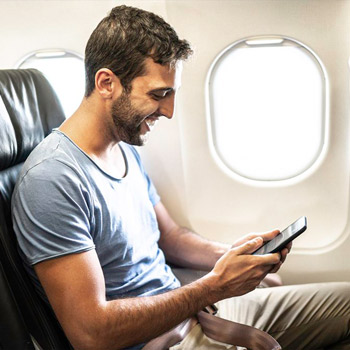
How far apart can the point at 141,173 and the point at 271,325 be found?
0.65m

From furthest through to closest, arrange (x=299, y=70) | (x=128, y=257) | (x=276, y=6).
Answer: (x=299, y=70)
(x=276, y=6)
(x=128, y=257)

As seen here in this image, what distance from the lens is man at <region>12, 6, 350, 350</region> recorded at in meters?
1.32

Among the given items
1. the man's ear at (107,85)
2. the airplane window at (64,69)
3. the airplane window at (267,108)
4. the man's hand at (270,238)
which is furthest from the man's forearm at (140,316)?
the airplane window at (64,69)

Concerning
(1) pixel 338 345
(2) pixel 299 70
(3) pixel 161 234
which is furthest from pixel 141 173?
(1) pixel 338 345

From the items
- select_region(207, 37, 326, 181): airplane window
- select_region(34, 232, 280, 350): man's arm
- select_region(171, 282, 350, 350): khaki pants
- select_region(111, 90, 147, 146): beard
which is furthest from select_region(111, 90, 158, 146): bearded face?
select_region(171, 282, 350, 350): khaki pants

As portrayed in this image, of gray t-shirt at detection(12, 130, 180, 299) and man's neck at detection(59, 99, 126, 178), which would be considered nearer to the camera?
gray t-shirt at detection(12, 130, 180, 299)

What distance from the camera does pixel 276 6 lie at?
6.07 ft

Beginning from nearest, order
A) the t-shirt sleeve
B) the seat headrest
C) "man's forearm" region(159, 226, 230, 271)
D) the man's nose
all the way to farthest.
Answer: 1. the t-shirt sleeve
2. the seat headrest
3. the man's nose
4. "man's forearm" region(159, 226, 230, 271)

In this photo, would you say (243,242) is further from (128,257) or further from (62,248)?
(62,248)

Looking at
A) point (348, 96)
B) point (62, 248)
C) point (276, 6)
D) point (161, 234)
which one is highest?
point (276, 6)

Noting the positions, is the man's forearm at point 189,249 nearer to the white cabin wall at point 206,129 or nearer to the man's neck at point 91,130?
the white cabin wall at point 206,129

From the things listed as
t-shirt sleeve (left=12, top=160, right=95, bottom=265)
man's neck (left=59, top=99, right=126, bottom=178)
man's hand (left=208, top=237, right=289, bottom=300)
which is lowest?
man's hand (left=208, top=237, right=289, bottom=300)

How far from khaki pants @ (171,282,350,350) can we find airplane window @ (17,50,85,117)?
95 cm

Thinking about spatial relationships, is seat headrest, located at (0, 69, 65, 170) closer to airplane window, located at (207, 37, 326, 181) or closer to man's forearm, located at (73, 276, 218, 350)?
man's forearm, located at (73, 276, 218, 350)
